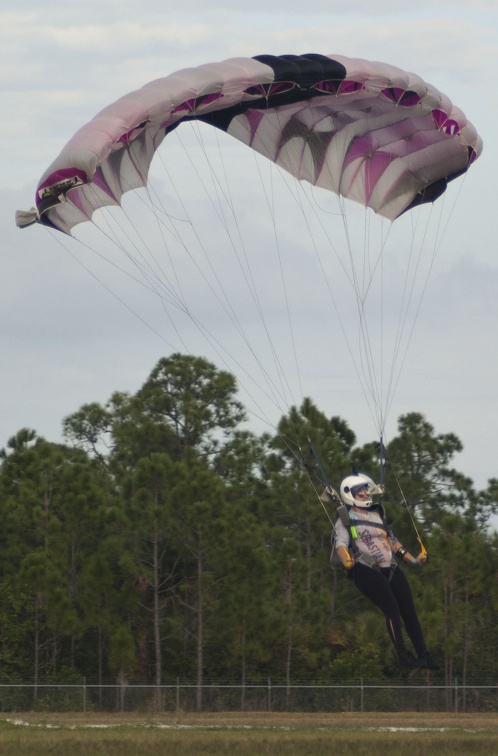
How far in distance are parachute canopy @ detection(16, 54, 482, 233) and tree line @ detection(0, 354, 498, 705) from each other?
12.8 metres

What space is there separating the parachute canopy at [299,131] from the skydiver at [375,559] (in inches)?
207

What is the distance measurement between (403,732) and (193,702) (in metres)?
9.64

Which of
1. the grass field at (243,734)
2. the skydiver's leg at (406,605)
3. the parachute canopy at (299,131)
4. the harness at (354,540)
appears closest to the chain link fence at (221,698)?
the grass field at (243,734)

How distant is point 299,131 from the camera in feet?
70.5

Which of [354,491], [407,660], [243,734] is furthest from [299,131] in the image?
[243,734]

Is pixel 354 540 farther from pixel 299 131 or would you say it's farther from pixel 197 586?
pixel 197 586

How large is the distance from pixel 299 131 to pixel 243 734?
9.27 meters

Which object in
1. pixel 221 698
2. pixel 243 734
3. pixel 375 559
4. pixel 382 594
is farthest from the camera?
pixel 221 698

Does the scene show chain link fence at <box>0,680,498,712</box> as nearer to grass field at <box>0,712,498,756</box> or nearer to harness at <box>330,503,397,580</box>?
grass field at <box>0,712,498,756</box>

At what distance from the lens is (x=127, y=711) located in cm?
3159

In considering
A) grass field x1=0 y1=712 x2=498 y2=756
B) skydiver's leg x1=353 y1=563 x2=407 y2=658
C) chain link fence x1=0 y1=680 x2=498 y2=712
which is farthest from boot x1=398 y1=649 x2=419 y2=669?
chain link fence x1=0 y1=680 x2=498 y2=712

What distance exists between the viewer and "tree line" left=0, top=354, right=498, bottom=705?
121ft

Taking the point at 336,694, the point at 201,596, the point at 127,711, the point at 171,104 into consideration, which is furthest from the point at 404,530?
the point at 171,104

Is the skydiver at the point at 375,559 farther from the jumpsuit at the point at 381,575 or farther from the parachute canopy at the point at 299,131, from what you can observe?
the parachute canopy at the point at 299,131
